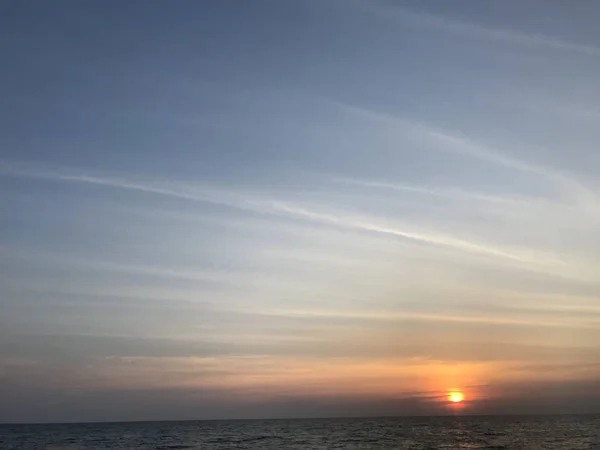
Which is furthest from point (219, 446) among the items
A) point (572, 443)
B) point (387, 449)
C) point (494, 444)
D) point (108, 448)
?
point (572, 443)

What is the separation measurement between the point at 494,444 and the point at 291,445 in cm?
2505

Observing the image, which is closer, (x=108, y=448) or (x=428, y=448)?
(x=428, y=448)

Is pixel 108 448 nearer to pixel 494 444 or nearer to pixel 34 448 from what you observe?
pixel 34 448

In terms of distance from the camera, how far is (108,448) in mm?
81375

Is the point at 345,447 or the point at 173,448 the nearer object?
the point at 345,447

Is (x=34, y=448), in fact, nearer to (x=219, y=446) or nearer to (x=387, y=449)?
(x=219, y=446)

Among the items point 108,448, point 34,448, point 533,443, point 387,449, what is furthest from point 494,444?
point 34,448

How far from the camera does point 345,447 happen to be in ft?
237

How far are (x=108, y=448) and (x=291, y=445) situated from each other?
984 inches

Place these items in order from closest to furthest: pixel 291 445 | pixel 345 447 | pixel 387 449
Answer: pixel 387 449 → pixel 345 447 → pixel 291 445

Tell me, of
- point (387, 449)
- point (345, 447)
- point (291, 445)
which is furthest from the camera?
point (291, 445)

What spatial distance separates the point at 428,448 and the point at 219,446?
1070 inches

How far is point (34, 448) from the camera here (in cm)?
8212

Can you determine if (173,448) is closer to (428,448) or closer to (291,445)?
(291,445)
